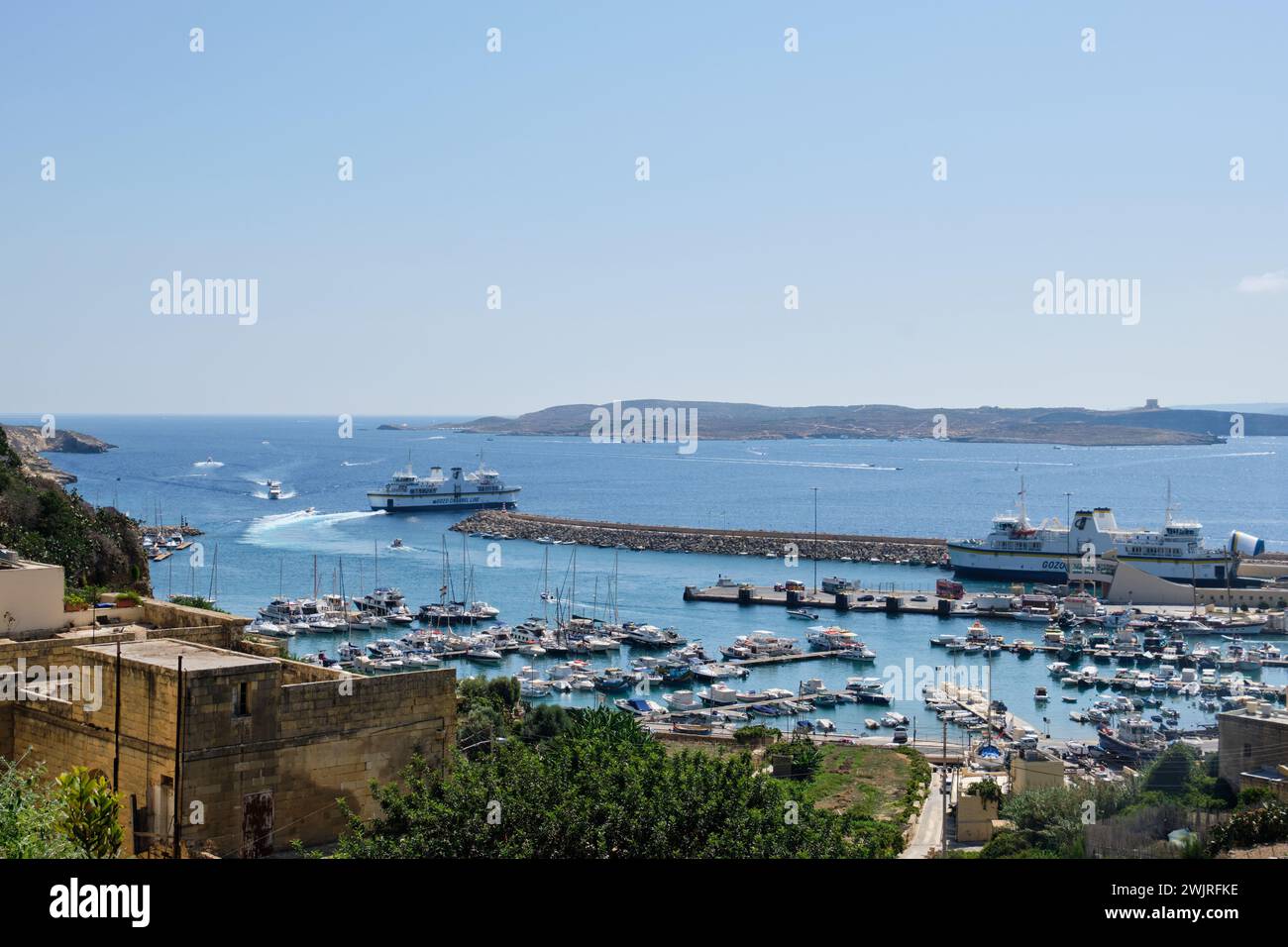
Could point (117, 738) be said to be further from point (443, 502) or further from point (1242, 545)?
point (443, 502)

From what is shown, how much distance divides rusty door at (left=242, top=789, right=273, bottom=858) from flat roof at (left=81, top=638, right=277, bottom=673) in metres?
1.01

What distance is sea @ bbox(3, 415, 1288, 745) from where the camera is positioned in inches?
1684

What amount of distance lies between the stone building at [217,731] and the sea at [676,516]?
74.7 feet

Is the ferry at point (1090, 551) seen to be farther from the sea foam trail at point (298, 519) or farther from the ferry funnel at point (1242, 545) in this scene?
the sea foam trail at point (298, 519)

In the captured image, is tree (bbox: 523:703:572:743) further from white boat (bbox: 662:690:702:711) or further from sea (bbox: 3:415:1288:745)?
sea (bbox: 3:415:1288:745)

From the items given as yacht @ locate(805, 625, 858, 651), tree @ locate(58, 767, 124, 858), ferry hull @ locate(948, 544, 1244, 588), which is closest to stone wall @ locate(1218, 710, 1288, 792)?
tree @ locate(58, 767, 124, 858)

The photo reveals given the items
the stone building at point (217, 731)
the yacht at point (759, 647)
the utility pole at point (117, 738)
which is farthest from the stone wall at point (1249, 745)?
the yacht at point (759, 647)

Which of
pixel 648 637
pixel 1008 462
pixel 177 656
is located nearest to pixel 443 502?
pixel 648 637

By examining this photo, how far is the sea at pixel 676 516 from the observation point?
4278cm

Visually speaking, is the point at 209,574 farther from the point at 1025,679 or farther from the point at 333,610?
the point at 1025,679

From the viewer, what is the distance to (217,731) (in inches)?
343

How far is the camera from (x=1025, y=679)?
130 feet

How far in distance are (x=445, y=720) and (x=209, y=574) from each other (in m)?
50.3
